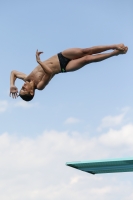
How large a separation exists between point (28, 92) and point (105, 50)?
7.22ft

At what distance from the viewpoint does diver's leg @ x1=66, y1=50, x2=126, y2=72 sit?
11.4 metres

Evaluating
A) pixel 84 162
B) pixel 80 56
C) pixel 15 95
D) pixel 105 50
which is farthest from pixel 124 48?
pixel 84 162

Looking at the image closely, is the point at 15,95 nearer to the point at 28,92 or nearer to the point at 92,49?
the point at 28,92

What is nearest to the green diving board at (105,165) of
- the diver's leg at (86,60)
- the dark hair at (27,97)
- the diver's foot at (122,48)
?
the dark hair at (27,97)

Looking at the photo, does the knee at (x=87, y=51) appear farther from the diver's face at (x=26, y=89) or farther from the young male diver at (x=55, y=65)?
the diver's face at (x=26, y=89)

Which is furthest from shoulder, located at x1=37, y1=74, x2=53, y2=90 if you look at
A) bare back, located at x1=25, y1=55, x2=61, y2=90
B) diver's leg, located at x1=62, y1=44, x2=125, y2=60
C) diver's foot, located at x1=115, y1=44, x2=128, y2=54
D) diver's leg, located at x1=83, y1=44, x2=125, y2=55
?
diver's foot, located at x1=115, y1=44, x2=128, y2=54

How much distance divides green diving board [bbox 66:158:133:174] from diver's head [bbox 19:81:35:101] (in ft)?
Result: 8.23

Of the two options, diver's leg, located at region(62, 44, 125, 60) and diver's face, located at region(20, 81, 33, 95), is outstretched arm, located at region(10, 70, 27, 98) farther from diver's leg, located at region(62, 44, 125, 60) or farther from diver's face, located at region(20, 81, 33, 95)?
diver's leg, located at region(62, 44, 125, 60)

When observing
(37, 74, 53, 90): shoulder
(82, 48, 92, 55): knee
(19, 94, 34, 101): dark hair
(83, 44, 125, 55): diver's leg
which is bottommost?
(19, 94, 34, 101): dark hair

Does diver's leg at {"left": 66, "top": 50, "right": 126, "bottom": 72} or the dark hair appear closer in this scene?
diver's leg at {"left": 66, "top": 50, "right": 126, "bottom": 72}

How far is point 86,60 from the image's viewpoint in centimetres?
1168

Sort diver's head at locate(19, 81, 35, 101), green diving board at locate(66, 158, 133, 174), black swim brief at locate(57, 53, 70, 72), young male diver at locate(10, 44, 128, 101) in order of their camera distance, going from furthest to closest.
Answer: green diving board at locate(66, 158, 133, 174) → diver's head at locate(19, 81, 35, 101) → black swim brief at locate(57, 53, 70, 72) → young male diver at locate(10, 44, 128, 101)

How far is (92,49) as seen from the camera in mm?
11602

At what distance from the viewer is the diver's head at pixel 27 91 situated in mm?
12190
